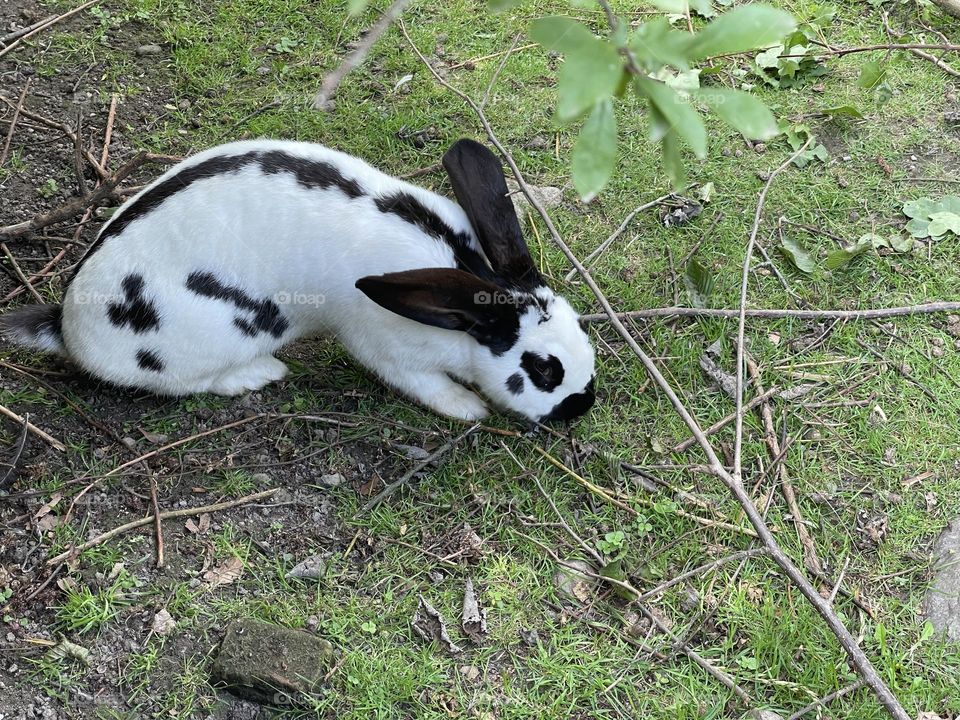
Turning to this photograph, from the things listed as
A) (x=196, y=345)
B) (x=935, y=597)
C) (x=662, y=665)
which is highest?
(x=196, y=345)

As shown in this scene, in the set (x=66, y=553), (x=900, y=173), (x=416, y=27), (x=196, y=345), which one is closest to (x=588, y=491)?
(x=196, y=345)

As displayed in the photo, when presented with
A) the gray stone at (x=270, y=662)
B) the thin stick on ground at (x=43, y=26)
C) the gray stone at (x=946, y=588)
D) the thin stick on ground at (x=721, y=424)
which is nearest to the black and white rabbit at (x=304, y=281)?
the thin stick on ground at (x=721, y=424)

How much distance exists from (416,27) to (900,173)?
2639 millimetres

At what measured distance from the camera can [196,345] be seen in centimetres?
319

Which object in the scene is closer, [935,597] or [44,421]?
[935,597]

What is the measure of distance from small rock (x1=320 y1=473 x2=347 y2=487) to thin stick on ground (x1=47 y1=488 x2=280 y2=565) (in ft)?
0.56

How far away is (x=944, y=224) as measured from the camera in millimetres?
4027

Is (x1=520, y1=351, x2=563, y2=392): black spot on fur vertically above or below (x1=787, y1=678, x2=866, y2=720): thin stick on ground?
above

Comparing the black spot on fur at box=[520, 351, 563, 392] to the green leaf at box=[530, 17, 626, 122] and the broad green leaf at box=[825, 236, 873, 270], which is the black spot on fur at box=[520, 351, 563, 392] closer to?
the broad green leaf at box=[825, 236, 873, 270]

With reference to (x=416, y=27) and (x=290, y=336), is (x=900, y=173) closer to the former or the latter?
(x=416, y=27)

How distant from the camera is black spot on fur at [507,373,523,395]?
3203 mm

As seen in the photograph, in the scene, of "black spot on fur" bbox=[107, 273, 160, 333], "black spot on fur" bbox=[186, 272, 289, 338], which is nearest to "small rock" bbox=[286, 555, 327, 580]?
"black spot on fur" bbox=[186, 272, 289, 338]

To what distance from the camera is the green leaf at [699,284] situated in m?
3.83

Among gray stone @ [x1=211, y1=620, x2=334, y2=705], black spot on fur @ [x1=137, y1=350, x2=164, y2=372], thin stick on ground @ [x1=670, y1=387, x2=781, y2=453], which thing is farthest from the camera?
thin stick on ground @ [x1=670, y1=387, x2=781, y2=453]
